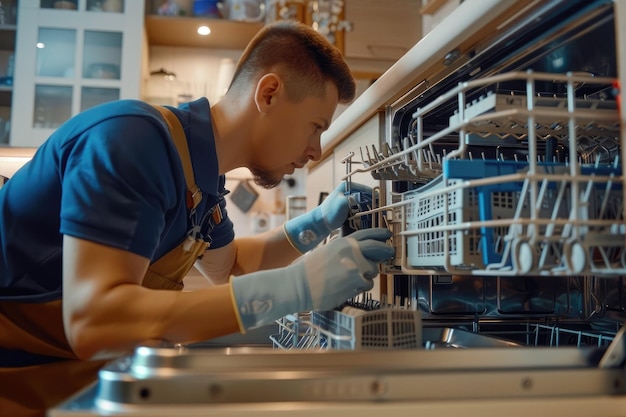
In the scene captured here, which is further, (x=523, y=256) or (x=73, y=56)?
(x=73, y=56)

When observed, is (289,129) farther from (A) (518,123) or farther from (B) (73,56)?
(B) (73,56)

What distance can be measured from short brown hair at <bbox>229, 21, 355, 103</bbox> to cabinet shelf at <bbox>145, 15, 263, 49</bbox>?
185 cm

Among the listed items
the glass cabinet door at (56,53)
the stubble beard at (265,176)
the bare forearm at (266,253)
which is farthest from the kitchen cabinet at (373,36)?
the stubble beard at (265,176)

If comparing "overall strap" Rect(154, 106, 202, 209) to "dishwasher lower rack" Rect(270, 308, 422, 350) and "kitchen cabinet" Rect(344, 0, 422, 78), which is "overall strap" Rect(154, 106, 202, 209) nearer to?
"dishwasher lower rack" Rect(270, 308, 422, 350)

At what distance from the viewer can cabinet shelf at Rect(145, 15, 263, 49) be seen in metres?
2.95

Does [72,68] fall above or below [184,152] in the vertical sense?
above

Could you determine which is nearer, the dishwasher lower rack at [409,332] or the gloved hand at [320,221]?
the dishwasher lower rack at [409,332]

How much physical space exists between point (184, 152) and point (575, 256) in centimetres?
68

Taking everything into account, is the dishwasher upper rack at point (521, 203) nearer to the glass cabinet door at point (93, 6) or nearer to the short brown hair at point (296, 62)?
the short brown hair at point (296, 62)

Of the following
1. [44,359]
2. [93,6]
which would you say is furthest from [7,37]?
[44,359]

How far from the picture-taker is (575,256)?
1.85 feet

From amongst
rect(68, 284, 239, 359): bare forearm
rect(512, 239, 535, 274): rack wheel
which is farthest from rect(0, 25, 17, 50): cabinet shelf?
rect(512, 239, 535, 274): rack wheel

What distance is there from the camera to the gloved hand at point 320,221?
1231mm

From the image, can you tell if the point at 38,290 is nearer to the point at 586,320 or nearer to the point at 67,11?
the point at 586,320
